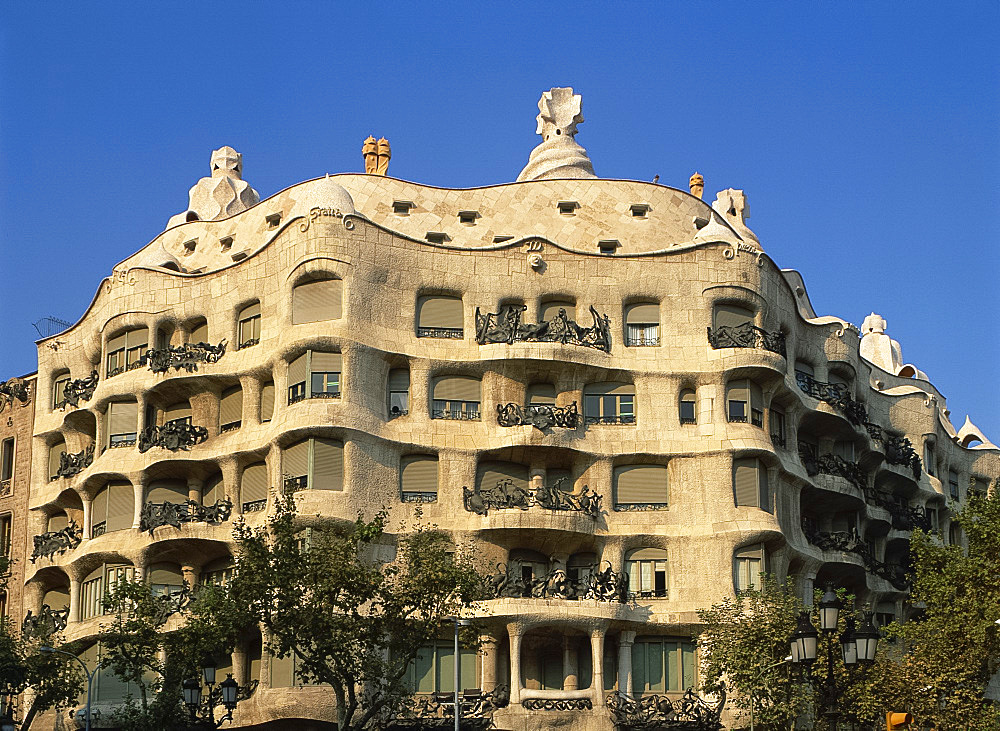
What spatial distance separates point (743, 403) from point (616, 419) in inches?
178

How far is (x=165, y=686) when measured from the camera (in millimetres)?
51781

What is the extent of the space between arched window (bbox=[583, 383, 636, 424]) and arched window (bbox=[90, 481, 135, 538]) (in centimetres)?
1690

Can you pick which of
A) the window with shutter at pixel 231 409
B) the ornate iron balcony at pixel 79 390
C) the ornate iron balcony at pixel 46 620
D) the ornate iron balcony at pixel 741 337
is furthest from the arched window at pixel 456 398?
the ornate iron balcony at pixel 46 620

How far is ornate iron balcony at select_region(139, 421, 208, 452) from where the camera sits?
6059cm

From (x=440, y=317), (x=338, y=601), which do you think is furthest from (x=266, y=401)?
(x=338, y=601)

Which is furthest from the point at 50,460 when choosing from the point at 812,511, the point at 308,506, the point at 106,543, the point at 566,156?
the point at 812,511

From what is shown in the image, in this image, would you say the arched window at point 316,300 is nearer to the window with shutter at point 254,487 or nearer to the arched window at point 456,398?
the arched window at point 456,398

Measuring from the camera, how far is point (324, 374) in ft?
189

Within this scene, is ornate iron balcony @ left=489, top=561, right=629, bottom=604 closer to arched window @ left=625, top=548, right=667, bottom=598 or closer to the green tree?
arched window @ left=625, top=548, right=667, bottom=598

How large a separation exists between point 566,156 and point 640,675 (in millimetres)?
21709

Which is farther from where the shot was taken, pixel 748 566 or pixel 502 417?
pixel 502 417

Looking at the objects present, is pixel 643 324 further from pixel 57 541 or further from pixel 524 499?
pixel 57 541

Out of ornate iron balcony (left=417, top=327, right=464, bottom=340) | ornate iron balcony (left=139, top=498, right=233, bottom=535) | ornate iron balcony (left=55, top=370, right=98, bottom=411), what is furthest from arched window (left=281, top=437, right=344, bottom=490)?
ornate iron balcony (left=55, top=370, right=98, bottom=411)

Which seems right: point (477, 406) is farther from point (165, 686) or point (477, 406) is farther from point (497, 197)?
point (165, 686)
